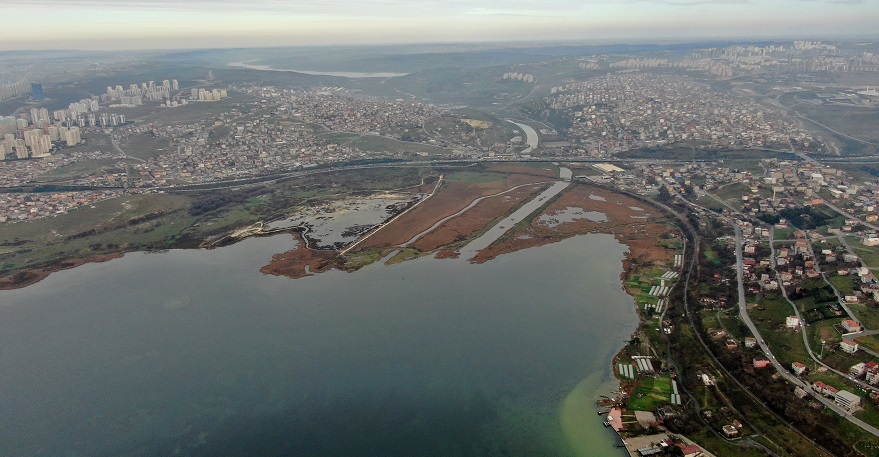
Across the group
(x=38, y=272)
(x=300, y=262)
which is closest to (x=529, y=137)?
(x=300, y=262)

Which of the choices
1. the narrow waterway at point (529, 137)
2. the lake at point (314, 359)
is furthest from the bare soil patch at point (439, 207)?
the narrow waterway at point (529, 137)

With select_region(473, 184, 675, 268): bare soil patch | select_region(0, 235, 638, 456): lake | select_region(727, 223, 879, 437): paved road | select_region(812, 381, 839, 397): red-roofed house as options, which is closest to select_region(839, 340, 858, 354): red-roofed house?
select_region(727, 223, 879, 437): paved road

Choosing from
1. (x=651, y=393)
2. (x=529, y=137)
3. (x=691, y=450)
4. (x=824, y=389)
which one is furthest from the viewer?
(x=529, y=137)

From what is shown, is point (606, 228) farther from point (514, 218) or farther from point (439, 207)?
point (439, 207)

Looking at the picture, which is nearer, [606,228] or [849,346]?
[849,346]

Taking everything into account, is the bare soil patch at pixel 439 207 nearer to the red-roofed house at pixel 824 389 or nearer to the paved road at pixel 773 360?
the paved road at pixel 773 360

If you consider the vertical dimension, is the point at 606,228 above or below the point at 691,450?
Answer: above

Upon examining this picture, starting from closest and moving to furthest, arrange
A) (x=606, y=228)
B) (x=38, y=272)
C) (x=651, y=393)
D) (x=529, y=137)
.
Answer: (x=651, y=393), (x=38, y=272), (x=606, y=228), (x=529, y=137)

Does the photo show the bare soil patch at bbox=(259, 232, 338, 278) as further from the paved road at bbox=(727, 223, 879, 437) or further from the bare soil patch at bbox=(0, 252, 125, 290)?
the paved road at bbox=(727, 223, 879, 437)

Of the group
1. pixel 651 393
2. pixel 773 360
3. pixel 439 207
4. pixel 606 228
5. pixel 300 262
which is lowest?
pixel 651 393
